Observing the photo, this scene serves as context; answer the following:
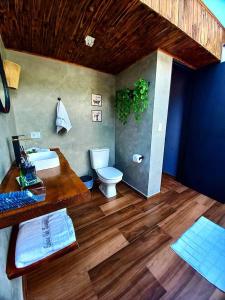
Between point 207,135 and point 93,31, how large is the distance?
2.25m

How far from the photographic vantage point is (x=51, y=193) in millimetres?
729

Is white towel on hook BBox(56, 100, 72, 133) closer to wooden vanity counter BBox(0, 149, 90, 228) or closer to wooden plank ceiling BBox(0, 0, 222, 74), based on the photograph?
wooden plank ceiling BBox(0, 0, 222, 74)

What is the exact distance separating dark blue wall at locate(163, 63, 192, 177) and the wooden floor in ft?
3.57

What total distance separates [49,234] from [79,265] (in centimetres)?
54

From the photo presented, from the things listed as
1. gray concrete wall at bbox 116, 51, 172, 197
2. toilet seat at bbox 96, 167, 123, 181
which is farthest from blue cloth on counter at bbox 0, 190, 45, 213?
gray concrete wall at bbox 116, 51, 172, 197

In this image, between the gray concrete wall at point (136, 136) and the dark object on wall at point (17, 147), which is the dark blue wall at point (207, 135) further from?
the dark object on wall at point (17, 147)

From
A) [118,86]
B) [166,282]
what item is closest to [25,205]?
[166,282]

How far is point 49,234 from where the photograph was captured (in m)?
0.97

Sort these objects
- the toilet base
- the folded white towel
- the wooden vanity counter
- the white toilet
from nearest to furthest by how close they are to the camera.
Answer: the wooden vanity counter, the folded white towel, the white toilet, the toilet base

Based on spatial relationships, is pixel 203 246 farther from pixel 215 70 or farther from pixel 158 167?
pixel 215 70

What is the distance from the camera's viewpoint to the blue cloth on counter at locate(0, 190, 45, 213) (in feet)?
1.88

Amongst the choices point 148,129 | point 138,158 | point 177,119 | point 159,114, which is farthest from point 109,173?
point 177,119

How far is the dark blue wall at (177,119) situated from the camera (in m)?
2.56

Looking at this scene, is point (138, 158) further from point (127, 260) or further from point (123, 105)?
point (127, 260)
